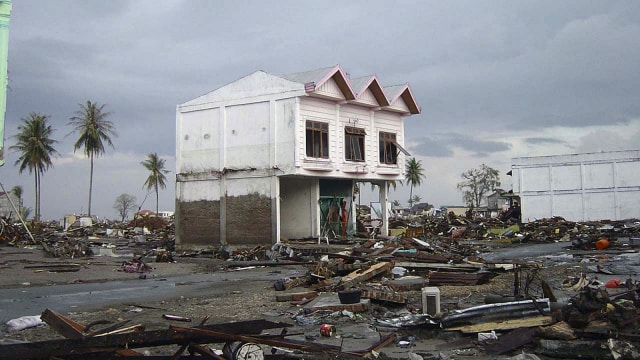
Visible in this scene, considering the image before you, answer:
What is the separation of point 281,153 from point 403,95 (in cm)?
941

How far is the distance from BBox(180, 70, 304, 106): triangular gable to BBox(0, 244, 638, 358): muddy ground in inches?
401

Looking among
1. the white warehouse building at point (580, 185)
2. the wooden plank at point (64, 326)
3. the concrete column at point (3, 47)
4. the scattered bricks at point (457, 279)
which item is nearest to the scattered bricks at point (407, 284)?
the scattered bricks at point (457, 279)

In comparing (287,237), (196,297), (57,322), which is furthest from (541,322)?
(287,237)

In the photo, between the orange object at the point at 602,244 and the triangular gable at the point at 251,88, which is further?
the triangular gable at the point at 251,88

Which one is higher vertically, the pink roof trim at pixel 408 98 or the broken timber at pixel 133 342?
the pink roof trim at pixel 408 98

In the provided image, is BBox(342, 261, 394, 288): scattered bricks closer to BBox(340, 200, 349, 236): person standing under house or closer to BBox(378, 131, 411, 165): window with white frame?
BBox(340, 200, 349, 236): person standing under house

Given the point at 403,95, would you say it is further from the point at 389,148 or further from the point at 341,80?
the point at 341,80

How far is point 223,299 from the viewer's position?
1223cm

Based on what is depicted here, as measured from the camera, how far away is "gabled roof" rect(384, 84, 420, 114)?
32969mm

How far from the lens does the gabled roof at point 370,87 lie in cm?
3069

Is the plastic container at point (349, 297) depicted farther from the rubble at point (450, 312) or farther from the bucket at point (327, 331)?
the bucket at point (327, 331)

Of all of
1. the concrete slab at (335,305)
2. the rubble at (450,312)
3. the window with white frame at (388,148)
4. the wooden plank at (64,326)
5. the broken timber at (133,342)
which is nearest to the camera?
the broken timber at (133,342)

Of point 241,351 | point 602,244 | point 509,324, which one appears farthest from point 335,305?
point 602,244

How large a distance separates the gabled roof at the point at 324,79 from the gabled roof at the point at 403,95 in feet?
12.6
